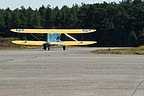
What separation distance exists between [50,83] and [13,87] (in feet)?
4.63

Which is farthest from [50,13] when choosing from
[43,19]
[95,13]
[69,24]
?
[95,13]

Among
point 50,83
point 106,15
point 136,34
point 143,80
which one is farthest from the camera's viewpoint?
point 106,15

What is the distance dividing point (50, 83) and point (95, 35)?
100407 millimetres

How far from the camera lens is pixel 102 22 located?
119 metres

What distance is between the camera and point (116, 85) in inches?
530

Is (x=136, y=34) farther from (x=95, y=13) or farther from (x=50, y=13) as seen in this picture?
(x=50, y=13)

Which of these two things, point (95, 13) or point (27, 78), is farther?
point (95, 13)

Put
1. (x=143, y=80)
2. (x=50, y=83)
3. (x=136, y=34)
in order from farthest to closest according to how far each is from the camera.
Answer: (x=136, y=34)
(x=143, y=80)
(x=50, y=83)

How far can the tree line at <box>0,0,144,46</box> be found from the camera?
10981cm

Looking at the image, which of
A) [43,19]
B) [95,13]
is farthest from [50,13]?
[95,13]

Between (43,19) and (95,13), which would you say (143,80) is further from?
(43,19)

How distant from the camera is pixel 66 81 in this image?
47.8 ft

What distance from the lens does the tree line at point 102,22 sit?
10981 cm

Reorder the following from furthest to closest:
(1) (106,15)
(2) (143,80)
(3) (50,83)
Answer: (1) (106,15) < (2) (143,80) < (3) (50,83)
